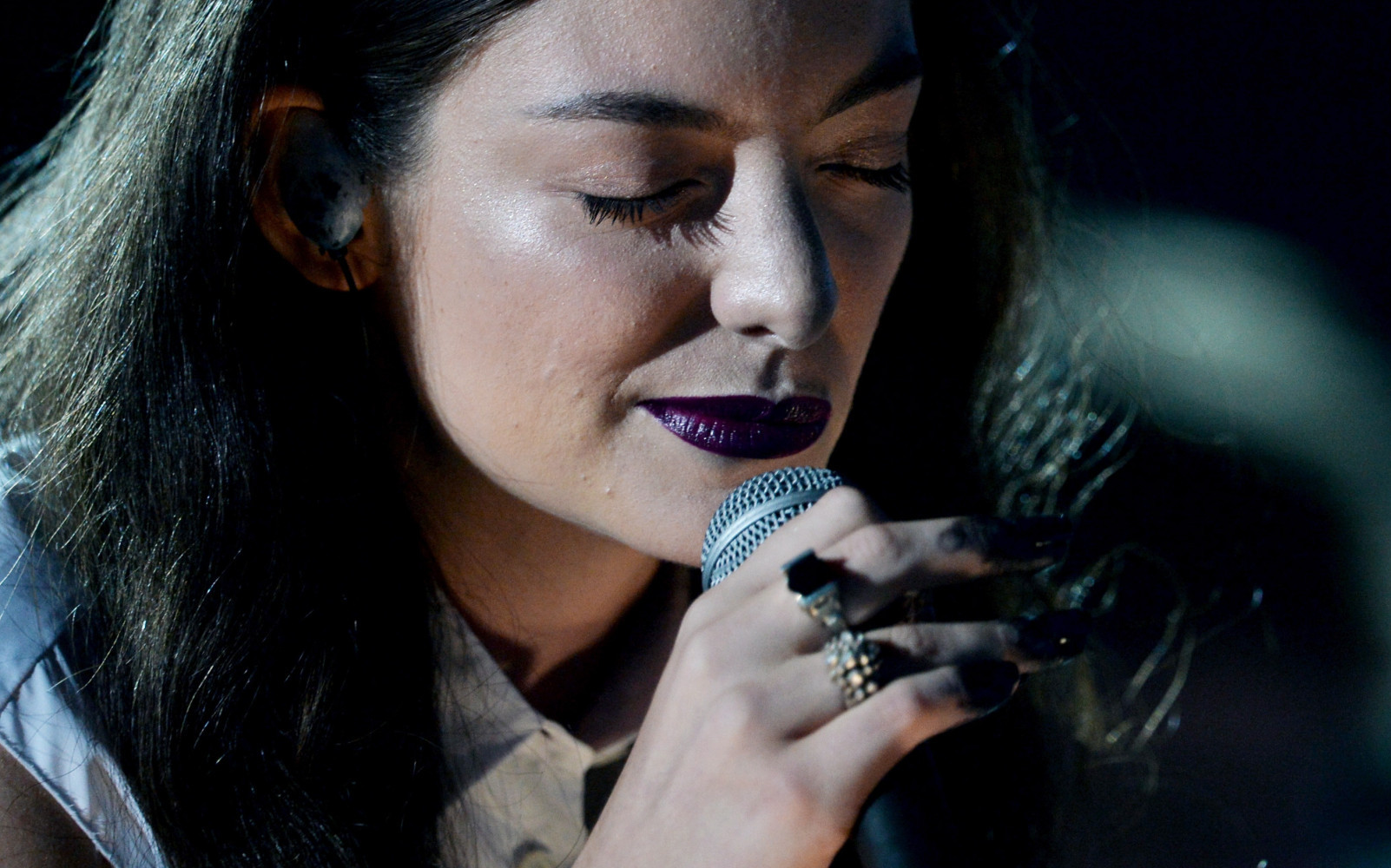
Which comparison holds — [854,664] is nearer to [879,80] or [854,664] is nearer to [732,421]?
[732,421]

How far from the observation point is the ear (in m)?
1.19

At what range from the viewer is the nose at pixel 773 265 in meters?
1.05

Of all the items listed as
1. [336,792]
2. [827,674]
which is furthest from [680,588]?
[827,674]

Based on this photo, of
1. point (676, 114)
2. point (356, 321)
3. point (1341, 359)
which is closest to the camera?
point (676, 114)

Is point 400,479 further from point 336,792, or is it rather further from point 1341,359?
point 1341,359

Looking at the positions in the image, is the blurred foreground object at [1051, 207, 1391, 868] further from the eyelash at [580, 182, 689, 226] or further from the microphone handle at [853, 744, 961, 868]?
the microphone handle at [853, 744, 961, 868]

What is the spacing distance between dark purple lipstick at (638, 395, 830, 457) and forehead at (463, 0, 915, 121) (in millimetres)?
264

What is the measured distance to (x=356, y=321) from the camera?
1.29 meters

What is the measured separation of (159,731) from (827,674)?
683mm

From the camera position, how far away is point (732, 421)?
1.10m

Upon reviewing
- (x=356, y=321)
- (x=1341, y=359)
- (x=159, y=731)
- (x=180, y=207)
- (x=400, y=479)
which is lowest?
(x=1341, y=359)

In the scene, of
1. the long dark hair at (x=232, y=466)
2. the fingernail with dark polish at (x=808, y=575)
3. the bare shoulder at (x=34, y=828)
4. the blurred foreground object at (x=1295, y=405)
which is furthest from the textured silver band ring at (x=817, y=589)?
the blurred foreground object at (x=1295, y=405)

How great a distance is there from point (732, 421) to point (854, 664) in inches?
14.4

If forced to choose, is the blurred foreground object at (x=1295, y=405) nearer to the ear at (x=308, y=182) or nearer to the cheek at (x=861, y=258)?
the cheek at (x=861, y=258)
